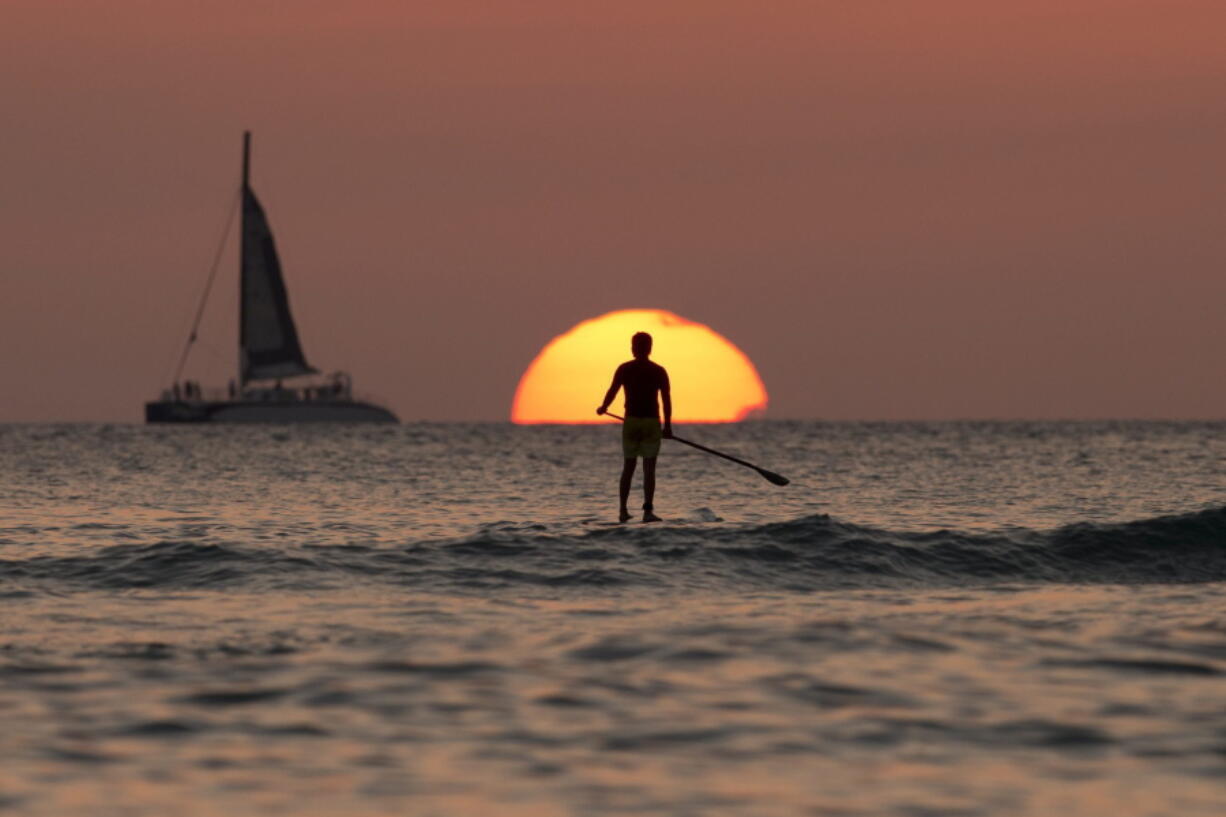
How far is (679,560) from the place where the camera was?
15891 mm

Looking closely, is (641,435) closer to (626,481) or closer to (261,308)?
(626,481)

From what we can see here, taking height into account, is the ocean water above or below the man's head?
below

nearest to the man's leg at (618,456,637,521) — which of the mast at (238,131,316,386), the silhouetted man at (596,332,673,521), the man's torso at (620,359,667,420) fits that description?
the silhouetted man at (596,332,673,521)

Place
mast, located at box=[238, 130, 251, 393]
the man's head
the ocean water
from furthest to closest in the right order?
mast, located at box=[238, 130, 251, 393]
the man's head
the ocean water

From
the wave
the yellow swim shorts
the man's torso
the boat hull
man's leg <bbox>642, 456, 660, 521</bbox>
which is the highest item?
the man's torso

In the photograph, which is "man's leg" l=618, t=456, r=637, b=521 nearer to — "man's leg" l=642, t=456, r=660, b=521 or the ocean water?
"man's leg" l=642, t=456, r=660, b=521

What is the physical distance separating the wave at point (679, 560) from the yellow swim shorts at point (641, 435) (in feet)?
3.26

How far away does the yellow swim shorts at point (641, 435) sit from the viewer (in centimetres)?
1925

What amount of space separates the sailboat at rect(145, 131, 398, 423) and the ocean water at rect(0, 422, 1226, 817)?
82.2 meters

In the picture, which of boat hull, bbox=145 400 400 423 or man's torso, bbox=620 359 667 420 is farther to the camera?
boat hull, bbox=145 400 400 423

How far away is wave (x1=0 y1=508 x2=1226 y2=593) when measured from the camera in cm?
1462

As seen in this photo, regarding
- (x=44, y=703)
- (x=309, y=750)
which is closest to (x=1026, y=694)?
(x=309, y=750)

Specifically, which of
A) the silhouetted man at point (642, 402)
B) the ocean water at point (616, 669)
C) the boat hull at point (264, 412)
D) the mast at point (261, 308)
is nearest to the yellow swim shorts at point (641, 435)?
the silhouetted man at point (642, 402)

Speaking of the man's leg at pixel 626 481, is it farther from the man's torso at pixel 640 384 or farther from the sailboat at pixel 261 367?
the sailboat at pixel 261 367
